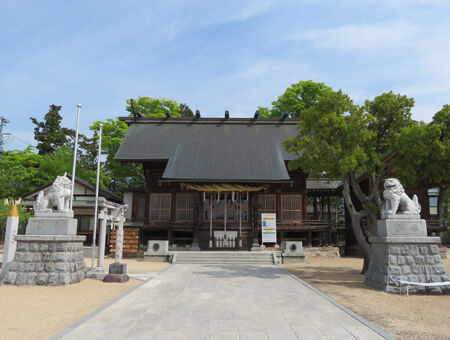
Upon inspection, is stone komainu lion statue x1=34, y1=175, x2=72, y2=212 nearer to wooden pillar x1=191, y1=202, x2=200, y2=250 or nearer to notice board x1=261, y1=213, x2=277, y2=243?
wooden pillar x1=191, y1=202, x2=200, y2=250

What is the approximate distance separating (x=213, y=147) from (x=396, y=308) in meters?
16.8

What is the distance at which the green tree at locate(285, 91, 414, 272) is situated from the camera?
37.4 feet

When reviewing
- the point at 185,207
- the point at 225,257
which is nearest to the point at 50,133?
the point at 185,207

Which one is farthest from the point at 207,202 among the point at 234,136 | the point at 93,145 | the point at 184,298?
the point at 93,145

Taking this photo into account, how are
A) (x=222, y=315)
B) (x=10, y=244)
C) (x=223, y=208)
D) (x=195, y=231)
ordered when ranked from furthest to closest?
1. (x=223, y=208)
2. (x=195, y=231)
3. (x=10, y=244)
4. (x=222, y=315)

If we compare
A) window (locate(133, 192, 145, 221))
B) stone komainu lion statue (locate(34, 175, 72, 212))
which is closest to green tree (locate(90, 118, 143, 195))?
window (locate(133, 192, 145, 221))

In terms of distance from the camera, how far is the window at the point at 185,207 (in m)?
20.2

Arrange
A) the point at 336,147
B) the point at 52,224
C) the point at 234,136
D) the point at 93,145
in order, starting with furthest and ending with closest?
the point at 93,145 → the point at 234,136 → the point at 336,147 → the point at 52,224

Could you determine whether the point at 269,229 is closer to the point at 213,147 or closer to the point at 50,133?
the point at 213,147

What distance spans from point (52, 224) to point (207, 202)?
1153 centimetres

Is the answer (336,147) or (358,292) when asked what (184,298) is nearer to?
(358,292)

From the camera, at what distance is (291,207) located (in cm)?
2073

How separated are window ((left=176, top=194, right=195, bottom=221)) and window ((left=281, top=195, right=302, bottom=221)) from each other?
6.27 metres

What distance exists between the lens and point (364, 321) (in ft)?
18.7
